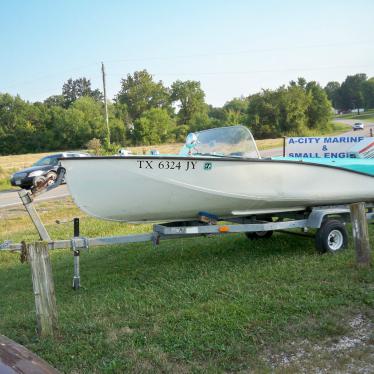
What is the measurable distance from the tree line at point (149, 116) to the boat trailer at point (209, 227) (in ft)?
122

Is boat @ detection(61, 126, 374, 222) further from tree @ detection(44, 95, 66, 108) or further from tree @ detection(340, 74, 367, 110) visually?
tree @ detection(340, 74, 367, 110)

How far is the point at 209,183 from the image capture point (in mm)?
5566

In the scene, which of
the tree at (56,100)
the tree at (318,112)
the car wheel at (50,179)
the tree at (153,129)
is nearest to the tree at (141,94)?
the tree at (56,100)

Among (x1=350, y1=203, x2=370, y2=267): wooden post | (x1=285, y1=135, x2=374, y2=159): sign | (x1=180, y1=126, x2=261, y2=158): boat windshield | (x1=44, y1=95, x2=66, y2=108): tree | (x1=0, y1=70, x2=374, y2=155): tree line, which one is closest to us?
(x1=350, y1=203, x2=370, y2=267): wooden post

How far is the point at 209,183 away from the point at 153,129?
59.3 meters

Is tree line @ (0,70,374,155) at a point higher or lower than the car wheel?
higher

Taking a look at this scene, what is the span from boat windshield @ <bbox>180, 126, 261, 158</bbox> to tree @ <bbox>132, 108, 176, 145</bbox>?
180 ft

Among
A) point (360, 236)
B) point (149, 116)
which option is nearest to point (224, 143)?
point (360, 236)

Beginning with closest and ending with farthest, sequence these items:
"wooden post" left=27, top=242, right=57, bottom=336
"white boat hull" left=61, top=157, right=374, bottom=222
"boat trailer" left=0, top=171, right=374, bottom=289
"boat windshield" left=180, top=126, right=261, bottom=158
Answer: "wooden post" left=27, top=242, right=57, bottom=336 → "boat trailer" left=0, top=171, right=374, bottom=289 → "white boat hull" left=61, top=157, right=374, bottom=222 → "boat windshield" left=180, top=126, right=261, bottom=158

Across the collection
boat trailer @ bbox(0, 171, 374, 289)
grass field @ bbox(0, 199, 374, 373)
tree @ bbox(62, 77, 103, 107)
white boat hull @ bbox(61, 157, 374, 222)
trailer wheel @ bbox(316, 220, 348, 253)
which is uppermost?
tree @ bbox(62, 77, 103, 107)

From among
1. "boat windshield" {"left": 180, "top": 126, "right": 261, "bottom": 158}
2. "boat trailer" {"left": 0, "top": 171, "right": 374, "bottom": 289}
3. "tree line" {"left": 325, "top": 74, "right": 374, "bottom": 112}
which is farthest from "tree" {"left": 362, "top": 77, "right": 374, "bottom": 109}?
"boat windshield" {"left": 180, "top": 126, "right": 261, "bottom": 158}

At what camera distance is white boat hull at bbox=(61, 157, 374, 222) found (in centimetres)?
517

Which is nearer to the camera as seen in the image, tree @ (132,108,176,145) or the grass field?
the grass field

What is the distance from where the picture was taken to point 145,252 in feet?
23.3
